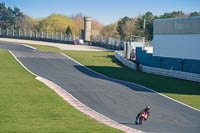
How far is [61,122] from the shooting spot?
1533 cm

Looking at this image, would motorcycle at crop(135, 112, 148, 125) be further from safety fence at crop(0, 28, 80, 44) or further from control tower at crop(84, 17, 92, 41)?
control tower at crop(84, 17, 92, 41)

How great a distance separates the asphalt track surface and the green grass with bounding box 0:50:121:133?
1888 mm

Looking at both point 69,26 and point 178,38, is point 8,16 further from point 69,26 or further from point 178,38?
point 178,38

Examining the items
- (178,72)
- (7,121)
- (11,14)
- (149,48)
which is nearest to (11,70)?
(178,72)

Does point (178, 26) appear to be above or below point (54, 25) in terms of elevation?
below

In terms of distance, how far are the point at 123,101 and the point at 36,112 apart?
6705 millimetres

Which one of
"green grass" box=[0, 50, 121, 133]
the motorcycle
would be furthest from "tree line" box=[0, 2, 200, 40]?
the motorcycle

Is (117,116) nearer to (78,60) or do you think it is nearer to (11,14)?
(78,60)

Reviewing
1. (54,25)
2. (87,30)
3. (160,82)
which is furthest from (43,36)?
(160,82)

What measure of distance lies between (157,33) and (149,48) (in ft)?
25.8

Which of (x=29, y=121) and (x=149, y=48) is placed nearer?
(x=29, y=121)

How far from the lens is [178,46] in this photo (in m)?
39.2

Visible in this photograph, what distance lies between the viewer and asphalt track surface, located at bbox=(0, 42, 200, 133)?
675 inches

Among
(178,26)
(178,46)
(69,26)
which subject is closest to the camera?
(178,26)
